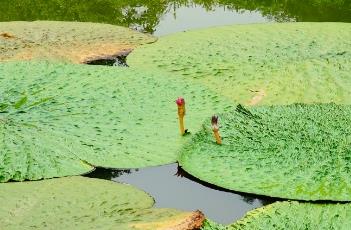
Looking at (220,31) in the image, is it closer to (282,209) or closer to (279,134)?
(279,134)

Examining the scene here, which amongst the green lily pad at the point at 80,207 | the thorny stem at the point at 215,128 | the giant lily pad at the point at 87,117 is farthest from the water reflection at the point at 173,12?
the green lily pad at the point at 80,207

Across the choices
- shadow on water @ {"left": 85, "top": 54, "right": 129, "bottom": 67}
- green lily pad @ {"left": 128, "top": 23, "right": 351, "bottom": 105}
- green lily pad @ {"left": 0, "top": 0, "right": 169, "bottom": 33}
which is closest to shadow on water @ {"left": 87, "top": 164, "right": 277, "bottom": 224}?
green lily pad @ {"left": 128, "top": 23, "right": 351, "bottom": 105}

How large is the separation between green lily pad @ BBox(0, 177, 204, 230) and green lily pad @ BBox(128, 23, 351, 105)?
0.87 m

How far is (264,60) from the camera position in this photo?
10.2 feet

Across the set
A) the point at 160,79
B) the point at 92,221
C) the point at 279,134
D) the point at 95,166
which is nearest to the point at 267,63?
the point at 160,79

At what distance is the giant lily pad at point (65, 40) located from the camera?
352 centimetres

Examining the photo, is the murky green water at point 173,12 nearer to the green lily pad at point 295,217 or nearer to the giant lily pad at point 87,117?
the giant lily pad at point 87,117

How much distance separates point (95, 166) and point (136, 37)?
4.76 feet

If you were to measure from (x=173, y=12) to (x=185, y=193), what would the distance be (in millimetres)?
2379

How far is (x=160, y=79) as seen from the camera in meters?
3.03

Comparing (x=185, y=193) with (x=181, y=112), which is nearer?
(x=185, y=193)

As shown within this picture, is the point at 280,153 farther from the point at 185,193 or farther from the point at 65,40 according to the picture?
the point at 65,40

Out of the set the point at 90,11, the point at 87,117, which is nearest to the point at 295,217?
the point at 87,117

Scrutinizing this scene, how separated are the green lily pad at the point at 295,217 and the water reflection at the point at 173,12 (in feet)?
7.05
